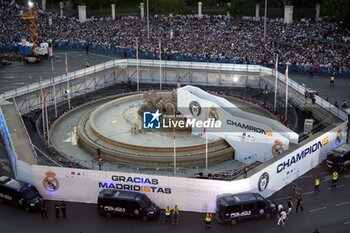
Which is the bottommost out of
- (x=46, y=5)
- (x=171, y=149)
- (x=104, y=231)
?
(x=104, y=231)

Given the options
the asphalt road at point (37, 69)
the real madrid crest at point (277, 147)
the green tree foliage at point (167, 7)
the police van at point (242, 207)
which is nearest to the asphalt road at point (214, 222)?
the police van at point (242, 207)

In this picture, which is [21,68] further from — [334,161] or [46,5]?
[334,161]

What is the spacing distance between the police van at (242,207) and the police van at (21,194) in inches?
495

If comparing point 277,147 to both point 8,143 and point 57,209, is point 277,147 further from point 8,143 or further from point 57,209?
point 8,143

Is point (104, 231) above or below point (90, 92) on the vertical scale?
below

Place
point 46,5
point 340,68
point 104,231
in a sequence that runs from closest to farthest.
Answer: point 104,231
point 340,68
point 46,5

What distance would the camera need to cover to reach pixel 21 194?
38.3 meters

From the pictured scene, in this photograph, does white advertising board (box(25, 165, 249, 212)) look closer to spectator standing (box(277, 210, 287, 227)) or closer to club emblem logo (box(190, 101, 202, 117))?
spectator standing (box(277, 210, 287, 227))

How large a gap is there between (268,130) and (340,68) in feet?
103

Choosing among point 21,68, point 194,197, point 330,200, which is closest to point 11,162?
point 194,197

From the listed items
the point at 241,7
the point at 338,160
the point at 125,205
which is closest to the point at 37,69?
the point at 241,7

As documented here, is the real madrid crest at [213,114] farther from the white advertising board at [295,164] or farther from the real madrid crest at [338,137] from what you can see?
the real madrid crest at [338,137]

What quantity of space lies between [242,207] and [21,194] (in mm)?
15081

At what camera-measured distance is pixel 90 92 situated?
64.0m
